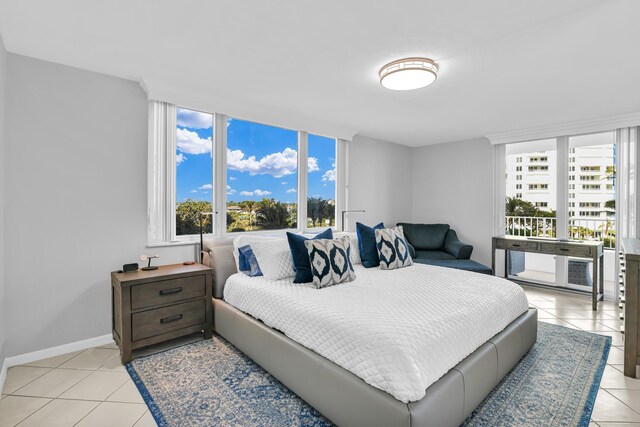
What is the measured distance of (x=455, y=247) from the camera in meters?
4.93

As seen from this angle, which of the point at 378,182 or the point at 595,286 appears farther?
the point at 378,182

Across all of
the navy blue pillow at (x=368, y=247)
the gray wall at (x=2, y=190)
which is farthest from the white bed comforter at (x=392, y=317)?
the gray wall at (x=2, y=190)

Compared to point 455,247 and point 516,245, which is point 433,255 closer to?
point 455,247

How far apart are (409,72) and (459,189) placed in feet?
11.8

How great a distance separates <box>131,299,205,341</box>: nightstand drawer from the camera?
2.50m

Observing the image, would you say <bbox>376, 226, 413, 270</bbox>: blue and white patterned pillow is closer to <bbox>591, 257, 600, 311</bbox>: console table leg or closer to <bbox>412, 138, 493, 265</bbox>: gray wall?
<bbox>591, 257, 600, 311</bbox>: console table leg

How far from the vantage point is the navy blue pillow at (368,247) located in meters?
3.35

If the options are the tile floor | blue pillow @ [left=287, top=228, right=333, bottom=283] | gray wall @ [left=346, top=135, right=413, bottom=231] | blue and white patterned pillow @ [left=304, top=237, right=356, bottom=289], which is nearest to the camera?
the tile floor

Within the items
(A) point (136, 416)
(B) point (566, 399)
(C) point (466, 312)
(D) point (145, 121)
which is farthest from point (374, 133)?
(A) point (136, 416)

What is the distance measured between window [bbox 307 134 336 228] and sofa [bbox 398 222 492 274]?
4.58ft

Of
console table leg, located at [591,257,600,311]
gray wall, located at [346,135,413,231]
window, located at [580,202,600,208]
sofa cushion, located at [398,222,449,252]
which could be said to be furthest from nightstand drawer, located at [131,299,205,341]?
window, located at [580,202,600,208]

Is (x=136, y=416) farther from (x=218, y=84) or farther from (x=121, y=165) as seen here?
(x=218, y=84)

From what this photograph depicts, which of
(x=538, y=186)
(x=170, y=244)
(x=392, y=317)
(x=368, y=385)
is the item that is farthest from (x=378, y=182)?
(x=368, y=385)

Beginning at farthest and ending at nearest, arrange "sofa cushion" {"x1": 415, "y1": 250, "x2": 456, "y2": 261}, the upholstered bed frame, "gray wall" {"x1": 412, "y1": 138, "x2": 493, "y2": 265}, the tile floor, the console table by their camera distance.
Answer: "gray wall" {"x1": 412, "y1": 138, "x2": 493, "y2": 265} < "sofa cushion" {"x1": 415, "y1": 250, "x2": 456, "y2": 261} < the console table < the tile floor < the upholstered bed frame
